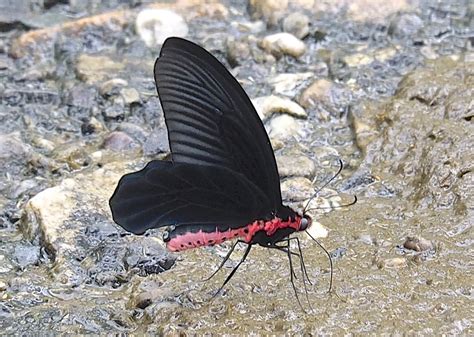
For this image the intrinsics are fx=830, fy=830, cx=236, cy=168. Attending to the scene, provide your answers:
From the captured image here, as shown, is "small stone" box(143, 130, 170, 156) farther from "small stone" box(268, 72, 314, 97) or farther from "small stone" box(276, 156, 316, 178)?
"small stone" box(268, 72, 314, 97)

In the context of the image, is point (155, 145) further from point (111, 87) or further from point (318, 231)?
point (318, 231)

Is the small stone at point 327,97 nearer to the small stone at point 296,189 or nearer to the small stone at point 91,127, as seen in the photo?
the small stone at point 296,189

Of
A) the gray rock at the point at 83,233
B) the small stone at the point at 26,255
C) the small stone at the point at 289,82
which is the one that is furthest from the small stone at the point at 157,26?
the small stone at the point at 26,255

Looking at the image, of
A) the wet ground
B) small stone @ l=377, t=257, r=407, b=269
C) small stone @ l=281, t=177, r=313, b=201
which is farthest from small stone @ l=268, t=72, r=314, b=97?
small stone @ l=377, t=257, r=407, b=269

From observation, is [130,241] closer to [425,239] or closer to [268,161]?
[268,161]

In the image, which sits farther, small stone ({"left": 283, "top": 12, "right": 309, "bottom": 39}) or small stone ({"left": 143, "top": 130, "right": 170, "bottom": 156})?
small stone ({"left": 283, "top": 12, "right": 309, "bottom": 39})

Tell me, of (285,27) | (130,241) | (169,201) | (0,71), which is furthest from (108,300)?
(285,27)

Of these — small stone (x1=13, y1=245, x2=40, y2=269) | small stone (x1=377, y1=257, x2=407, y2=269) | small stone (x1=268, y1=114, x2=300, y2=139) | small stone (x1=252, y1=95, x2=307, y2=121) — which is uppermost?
small stone (x1=377, y1=257, x2=407, y2=269)
